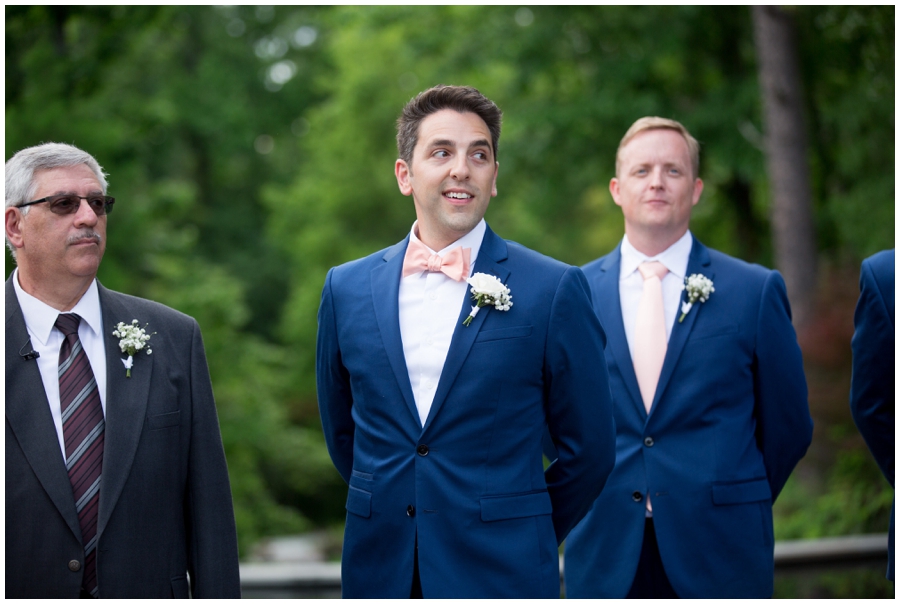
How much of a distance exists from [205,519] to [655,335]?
203 centimetres

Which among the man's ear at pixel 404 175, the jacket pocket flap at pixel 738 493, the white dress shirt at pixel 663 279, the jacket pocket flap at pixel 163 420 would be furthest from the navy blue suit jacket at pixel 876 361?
the jacket pocket flap at pixel 163 420

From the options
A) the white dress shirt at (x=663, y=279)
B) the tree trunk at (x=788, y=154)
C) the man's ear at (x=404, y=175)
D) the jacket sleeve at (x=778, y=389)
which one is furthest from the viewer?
the tree trunk at (x=788, y=154)

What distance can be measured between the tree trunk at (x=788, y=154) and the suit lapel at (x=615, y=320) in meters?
7.09

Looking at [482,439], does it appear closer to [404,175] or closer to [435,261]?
[435,261]

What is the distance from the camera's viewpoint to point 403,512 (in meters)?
3.14

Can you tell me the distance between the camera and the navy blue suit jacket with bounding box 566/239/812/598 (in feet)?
12.6

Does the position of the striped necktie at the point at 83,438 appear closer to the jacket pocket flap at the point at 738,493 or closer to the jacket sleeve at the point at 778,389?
the jacket pocket flap at the point at 738,493

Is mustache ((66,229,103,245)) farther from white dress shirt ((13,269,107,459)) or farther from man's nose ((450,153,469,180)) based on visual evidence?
man's nose ((450,153,469,180))

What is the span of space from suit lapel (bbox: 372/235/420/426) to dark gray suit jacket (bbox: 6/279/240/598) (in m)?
→ 0.67

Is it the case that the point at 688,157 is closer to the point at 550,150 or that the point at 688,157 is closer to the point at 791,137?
the point at 791,137

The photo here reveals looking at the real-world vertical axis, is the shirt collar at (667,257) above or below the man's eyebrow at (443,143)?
below

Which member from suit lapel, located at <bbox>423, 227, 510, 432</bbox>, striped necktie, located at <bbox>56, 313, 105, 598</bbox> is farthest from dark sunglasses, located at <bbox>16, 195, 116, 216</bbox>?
suit lapel, located at <bbox>423, 227, 510, 432</bbox>

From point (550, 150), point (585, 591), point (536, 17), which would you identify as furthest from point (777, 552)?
point (536, 17)

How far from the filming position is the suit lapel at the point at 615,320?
3977 millimetres
